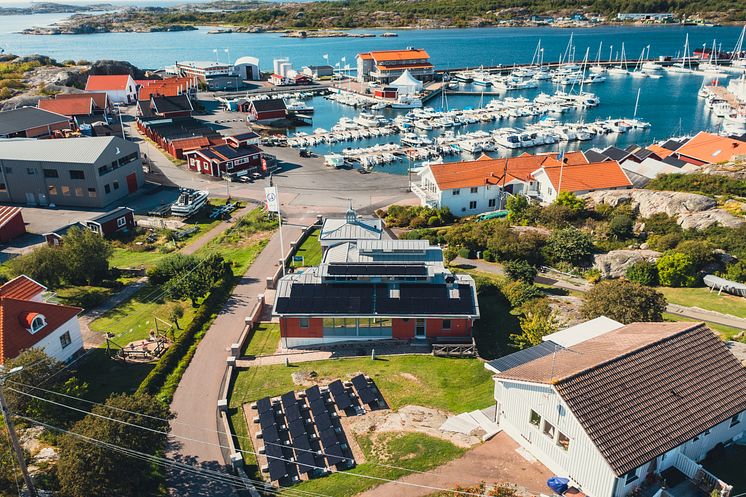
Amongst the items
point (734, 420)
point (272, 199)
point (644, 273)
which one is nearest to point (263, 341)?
point (272, 199)

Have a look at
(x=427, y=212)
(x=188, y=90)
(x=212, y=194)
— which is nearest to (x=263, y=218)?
(x=212, y=194)

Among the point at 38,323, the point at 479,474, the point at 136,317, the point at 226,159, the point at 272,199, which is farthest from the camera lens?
the point at 226,159

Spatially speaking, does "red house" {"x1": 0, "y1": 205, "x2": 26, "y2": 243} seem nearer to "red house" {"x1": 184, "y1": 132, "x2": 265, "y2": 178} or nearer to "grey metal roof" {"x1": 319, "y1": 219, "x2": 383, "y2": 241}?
"red house" {"x1": 184, "y1": 132, "x2": 265, "y2": 178}

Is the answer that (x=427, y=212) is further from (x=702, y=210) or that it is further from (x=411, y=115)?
(x=411, y=115)

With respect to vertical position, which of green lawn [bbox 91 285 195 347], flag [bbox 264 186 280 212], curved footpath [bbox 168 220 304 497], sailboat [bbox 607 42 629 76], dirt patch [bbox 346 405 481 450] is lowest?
green lawn [bbox 91 285 195 347]

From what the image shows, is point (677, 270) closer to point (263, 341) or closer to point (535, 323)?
point (535, 323)

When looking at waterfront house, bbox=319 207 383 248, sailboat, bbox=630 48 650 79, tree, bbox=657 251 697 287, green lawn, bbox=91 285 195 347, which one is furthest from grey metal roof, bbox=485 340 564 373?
sailboat, bbox=630 48 650 79
